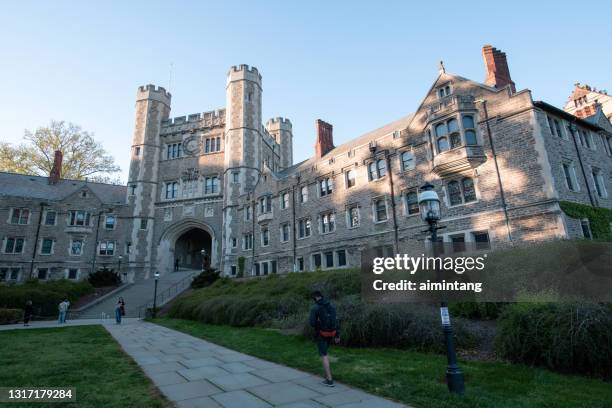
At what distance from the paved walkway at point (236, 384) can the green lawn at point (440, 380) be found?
1.37 ft

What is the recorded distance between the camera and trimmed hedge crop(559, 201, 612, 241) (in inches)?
611

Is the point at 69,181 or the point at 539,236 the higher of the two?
the point at 69,181

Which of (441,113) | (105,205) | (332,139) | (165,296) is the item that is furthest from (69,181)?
(441,113)

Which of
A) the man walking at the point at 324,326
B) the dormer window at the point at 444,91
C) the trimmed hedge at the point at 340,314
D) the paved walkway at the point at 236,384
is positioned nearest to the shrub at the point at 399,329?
the trimmed hedge at the point at 340,314

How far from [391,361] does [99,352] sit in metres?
7.85

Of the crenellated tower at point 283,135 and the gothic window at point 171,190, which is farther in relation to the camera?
the crenellated tower at point 283,135

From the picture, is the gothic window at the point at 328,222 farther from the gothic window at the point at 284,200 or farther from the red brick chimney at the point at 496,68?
the red brick chimney at the point at 496,68

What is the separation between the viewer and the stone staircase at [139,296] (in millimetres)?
26734

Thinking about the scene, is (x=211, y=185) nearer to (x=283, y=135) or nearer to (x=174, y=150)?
(x=174, y=150)

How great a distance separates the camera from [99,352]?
931 centimetres

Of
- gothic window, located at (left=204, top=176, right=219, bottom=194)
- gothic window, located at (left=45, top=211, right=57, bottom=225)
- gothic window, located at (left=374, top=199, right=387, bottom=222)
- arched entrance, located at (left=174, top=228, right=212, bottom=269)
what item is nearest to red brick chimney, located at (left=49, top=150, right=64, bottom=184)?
gothic window, located at (left=45, top=211, right=57, bottom=225)

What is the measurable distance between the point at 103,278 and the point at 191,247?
1302cm

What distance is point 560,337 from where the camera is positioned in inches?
251

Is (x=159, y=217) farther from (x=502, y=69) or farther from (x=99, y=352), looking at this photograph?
(x=502, y=69)
